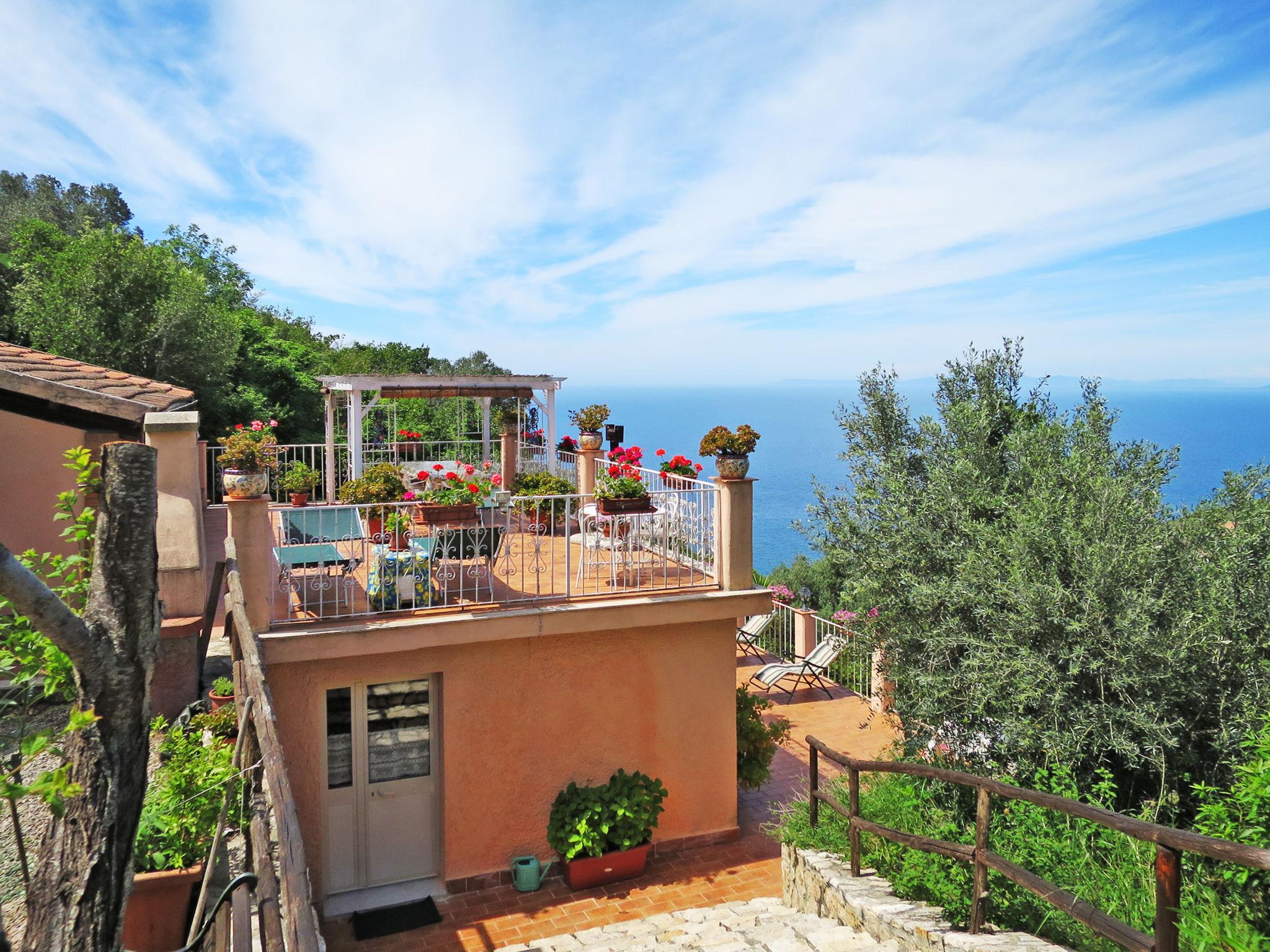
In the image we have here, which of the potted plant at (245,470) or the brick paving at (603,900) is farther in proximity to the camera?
the brick paving at (603,900)

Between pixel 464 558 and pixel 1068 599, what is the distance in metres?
5.61

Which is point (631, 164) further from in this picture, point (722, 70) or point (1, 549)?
point (1, 549)

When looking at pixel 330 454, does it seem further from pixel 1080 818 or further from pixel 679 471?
pixel 1080 818

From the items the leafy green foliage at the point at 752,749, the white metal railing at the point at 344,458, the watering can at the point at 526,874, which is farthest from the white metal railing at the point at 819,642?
the white metal railing at the point at 344,458

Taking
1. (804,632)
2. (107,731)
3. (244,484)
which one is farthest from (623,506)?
(804,632)

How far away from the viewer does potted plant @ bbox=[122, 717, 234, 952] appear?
3.56 meters

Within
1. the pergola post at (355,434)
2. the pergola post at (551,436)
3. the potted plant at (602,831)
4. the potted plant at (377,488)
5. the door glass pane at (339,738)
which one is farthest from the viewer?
the pergola post at (551,436)

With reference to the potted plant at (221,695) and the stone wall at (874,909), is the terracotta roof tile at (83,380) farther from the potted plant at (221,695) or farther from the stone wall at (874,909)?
the stone wall at (874,909)

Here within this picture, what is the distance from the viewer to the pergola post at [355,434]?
12.7 metres

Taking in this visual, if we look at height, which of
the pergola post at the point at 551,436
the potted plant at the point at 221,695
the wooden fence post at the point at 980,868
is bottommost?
the wooden fence post at the point at 980,868

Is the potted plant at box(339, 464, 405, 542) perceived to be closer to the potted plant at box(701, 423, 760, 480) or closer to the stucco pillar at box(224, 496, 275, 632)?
the stucco pillar at box(224, 496, 275, 632)

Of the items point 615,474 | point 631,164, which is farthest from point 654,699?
point 631,164

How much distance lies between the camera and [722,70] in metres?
14.6

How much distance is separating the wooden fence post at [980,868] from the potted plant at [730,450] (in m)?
4.15
